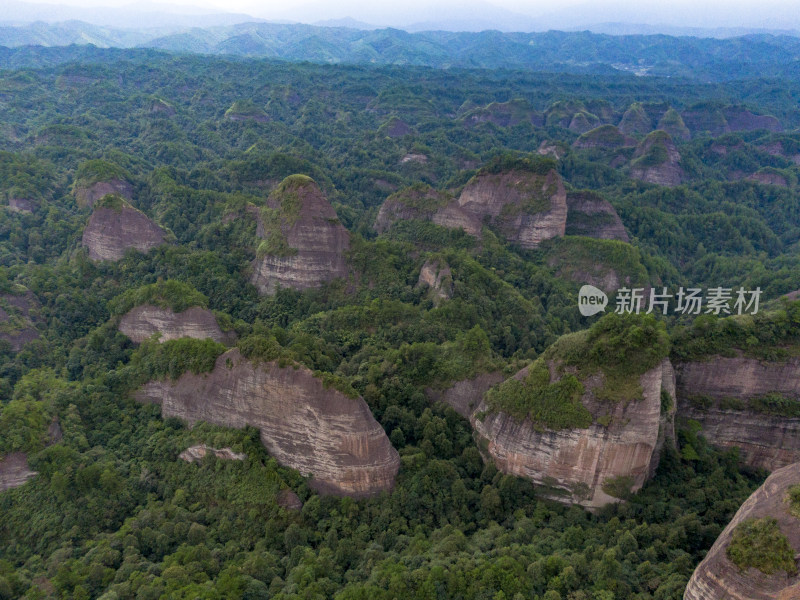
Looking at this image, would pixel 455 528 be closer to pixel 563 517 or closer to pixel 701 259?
pixel 563 517

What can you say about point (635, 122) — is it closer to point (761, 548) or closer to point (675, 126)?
point (675, 126)

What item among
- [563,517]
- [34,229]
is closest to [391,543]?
[563,517]

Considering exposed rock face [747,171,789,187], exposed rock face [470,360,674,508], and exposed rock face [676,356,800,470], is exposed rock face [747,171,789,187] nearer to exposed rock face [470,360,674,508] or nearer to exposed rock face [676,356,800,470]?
exposed rock face [676,356,800,470]

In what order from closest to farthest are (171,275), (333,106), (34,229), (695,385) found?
(695,385), (171,275), (34,229), (333,106)

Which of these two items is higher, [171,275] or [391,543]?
[171,275]

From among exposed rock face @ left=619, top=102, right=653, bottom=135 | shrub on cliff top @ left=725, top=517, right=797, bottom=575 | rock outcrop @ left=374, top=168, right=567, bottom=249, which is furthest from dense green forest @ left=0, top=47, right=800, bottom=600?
exposed rock face @ left=619, top=102, right=653, bottom=135

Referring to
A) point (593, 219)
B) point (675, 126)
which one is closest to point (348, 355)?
point (593, 219)
